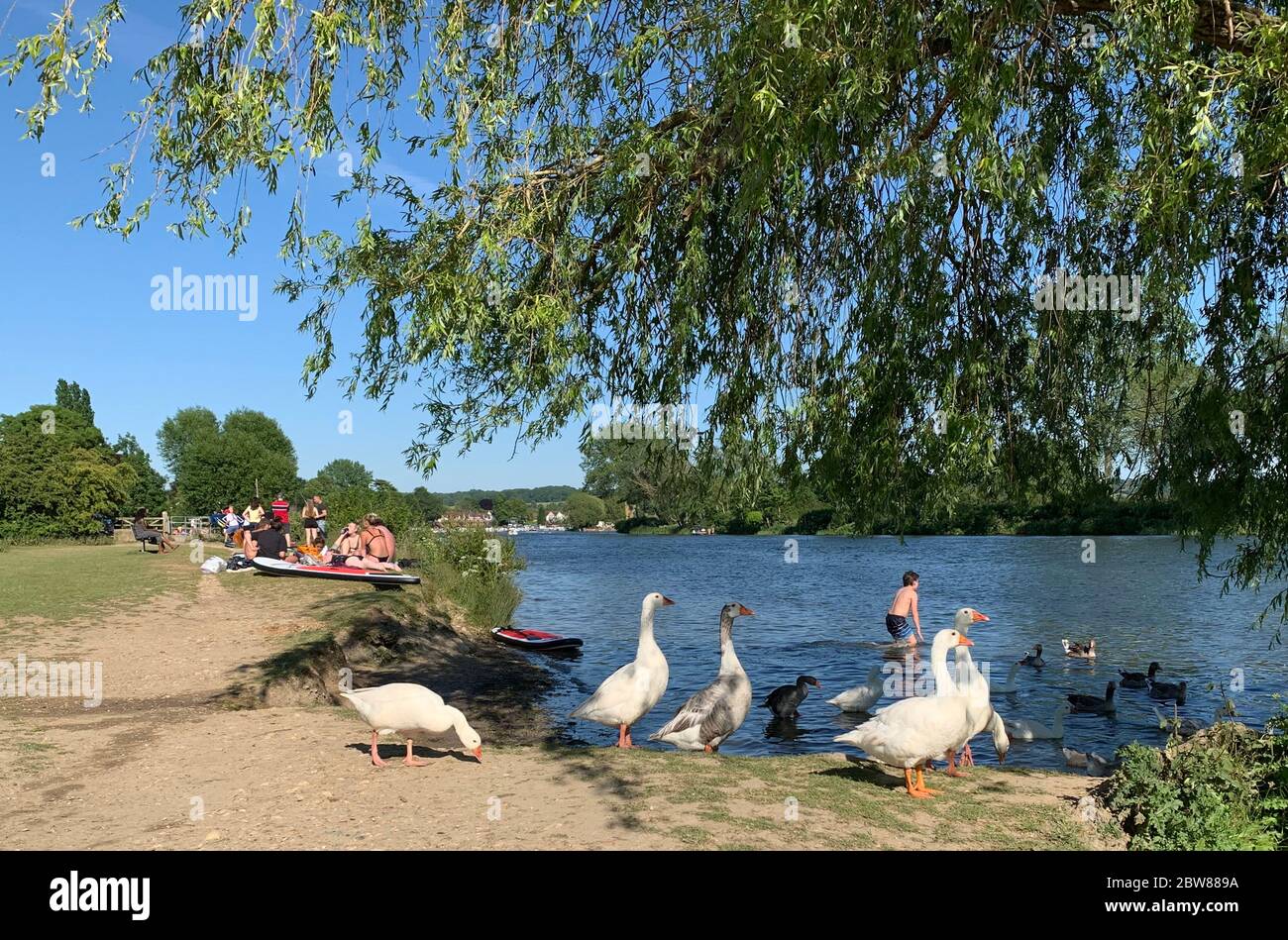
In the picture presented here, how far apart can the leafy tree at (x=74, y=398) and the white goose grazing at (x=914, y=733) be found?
91.5 m

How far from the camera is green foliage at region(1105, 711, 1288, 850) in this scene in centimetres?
632

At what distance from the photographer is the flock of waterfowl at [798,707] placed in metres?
7.84

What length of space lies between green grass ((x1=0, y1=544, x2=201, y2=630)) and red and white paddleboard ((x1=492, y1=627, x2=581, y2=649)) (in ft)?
23.2

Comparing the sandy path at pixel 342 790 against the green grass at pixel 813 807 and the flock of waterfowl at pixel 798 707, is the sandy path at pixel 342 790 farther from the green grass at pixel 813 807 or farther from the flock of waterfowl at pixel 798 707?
the flock of waterfowl at pixel 798 707

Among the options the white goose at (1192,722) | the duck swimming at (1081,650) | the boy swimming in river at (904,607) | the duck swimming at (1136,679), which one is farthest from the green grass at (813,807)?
the duck swimming at (1081,650)

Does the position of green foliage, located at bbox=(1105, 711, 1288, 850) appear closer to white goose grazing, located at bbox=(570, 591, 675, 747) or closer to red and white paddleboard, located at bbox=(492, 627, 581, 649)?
white goose grazing, located at bbox=(570, 591, 675, 747)

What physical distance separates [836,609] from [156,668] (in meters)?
24.1

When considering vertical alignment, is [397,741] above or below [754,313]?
below

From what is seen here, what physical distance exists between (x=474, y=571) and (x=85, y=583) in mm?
9138

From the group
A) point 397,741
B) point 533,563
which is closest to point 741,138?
point 397,741

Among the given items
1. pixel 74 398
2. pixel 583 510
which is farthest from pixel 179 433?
pixel 583 510

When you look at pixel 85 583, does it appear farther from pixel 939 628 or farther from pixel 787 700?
pixel 939 628

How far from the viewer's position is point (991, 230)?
26.7ft

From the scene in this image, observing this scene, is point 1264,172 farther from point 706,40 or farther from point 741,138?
point 706,40
